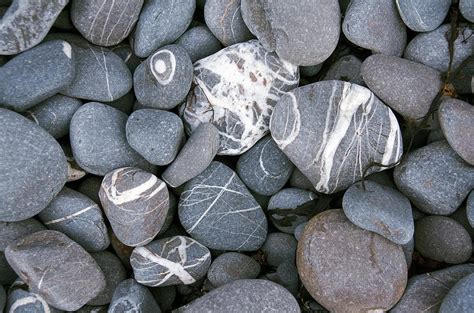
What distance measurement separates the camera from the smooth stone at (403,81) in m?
1.96

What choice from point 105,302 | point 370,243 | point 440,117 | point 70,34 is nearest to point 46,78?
point 70,34

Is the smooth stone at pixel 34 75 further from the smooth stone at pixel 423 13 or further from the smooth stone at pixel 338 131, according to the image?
the smooth stone at pixel 423 13

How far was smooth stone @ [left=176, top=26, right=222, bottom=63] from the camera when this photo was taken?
213 centimetres

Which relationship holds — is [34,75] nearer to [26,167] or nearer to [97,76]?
[97,76]

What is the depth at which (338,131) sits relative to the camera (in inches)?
77.5

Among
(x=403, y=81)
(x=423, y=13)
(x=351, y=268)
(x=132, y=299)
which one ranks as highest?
(x=423, y=13)

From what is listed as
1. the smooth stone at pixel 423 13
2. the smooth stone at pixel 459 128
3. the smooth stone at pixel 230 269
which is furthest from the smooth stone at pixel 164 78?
the smooth stone at pixel 459 128

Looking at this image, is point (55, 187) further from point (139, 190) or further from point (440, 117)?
point (440, 117)

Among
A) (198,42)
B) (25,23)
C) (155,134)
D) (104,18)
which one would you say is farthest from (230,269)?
(25,23)

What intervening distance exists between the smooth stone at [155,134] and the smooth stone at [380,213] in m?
0.70

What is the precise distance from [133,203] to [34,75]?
600 millimetres

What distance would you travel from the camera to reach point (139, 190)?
6.20 ft

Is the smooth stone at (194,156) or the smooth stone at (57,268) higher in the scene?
the smooth stone at (194,156)

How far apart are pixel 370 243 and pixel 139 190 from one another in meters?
0.89
